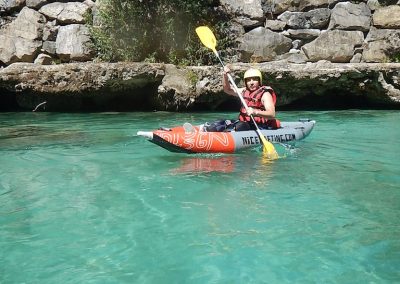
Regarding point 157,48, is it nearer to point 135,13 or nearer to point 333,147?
point 135,13

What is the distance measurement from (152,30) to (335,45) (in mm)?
Result: 4235

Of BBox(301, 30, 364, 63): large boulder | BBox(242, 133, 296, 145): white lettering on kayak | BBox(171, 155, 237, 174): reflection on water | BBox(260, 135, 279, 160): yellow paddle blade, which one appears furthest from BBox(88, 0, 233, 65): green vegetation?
BBox(171, 155, 237, 174): reflection on water

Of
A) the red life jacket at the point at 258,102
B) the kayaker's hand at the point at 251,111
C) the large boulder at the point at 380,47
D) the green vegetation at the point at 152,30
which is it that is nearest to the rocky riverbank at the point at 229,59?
the large boulder at the point at 380,47

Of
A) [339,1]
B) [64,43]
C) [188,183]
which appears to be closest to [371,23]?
[339,1]

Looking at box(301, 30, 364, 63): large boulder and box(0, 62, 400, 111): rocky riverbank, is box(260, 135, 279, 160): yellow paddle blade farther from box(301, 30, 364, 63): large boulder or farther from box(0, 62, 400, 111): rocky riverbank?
box(301, 30, 364, 63): large boulder

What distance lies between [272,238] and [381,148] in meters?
3.72

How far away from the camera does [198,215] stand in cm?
347

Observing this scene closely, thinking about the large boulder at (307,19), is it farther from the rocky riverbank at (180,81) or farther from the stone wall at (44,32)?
the stone wall at (44,32)

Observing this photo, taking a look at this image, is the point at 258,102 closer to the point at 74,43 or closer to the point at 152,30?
the point at 152,30

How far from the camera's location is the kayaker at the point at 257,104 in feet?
18.9

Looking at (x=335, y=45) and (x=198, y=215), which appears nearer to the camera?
(x=198, y=215)

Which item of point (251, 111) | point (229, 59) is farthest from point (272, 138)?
point (229, 59)

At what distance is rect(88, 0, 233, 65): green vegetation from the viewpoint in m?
10.5

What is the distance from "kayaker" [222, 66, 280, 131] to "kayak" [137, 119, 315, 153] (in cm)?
19
